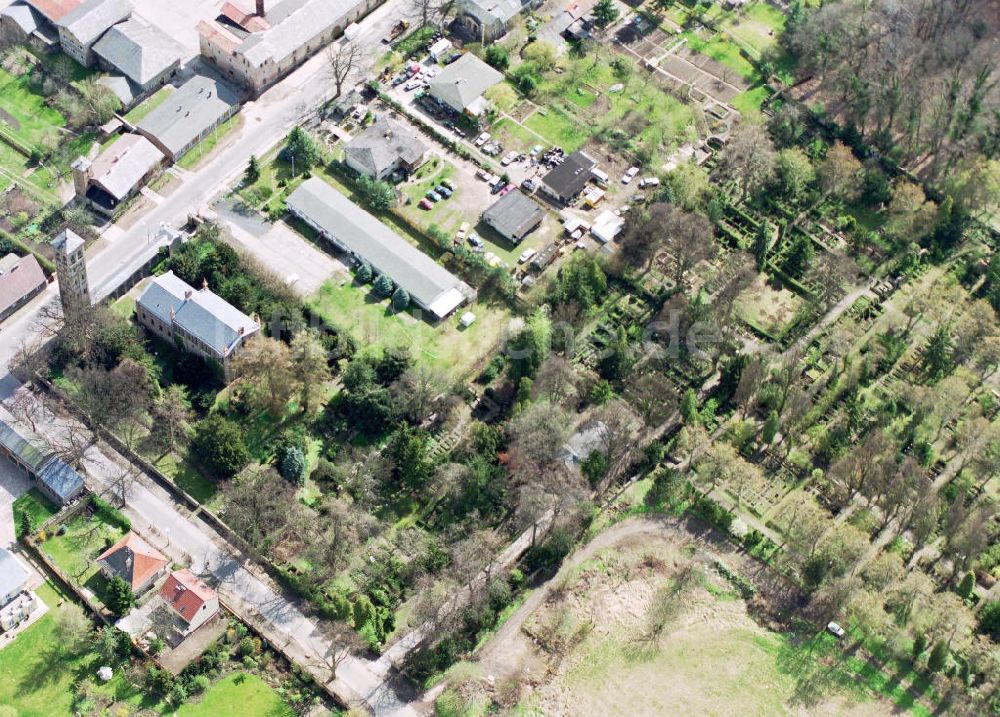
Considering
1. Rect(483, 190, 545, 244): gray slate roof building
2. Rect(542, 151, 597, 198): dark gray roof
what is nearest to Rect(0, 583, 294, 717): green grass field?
Rect(483, 190, 545, 244): gray slate roof building

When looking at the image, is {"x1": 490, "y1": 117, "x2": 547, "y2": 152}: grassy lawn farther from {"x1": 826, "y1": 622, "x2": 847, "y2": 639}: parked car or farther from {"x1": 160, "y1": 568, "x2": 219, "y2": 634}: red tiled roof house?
{"x1": 160, "y1": 568, "x2": 219, "y2": 634}: red tiled roof house

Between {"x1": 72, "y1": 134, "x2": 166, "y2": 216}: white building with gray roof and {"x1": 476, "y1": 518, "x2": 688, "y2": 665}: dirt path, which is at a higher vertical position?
{"x1": 72, "y1": 134, "x2": 166, "y2": 216}: white building with gray roof

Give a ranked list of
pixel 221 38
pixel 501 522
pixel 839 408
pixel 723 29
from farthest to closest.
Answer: pixel 723 29, pixel 221 38, pixel 839 408, pixel 501 522

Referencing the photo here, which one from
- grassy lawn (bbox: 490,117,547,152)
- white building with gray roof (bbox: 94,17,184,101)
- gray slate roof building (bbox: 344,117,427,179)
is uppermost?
white building with gray roof (bbox: 94,17,184,101)

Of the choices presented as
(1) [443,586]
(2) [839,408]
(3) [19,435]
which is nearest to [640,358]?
(2) [839,408]

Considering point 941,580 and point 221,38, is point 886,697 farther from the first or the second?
point 221,38

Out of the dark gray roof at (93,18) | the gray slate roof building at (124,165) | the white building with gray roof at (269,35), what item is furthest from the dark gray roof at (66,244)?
the dark gray roof at (93,18)
